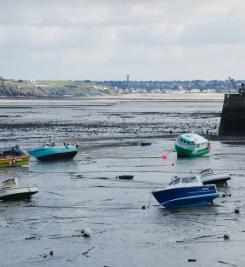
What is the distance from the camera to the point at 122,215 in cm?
4391

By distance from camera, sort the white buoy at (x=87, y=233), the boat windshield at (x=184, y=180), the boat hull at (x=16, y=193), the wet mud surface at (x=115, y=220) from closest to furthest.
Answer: the wet mud surface at (x=115, y=220) < the white buoy at (x=87, y=233) < the boat windshield at (x=184, y=180) < the boat hull at (x=16, y=193)

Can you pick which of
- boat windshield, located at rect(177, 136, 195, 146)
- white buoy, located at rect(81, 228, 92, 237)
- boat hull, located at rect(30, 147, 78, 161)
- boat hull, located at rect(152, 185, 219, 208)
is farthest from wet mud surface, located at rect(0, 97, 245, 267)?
boat windshield, located at rect(177, 136, 195, 146)

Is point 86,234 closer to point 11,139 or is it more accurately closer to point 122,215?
point 122,215

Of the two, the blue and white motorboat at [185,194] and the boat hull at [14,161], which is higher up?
the blue and white motorboat at [185,194]

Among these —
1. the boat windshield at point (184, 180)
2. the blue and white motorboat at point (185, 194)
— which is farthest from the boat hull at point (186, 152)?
the blue and white motorboat at point (185, 194)

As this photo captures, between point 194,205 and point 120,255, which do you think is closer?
point 120,255

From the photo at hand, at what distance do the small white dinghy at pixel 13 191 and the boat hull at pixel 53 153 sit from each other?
22683 mm

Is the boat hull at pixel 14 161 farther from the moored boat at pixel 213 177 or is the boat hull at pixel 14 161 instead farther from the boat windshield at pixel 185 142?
the moored boat at pixel 213 177

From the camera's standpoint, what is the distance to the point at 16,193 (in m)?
49.1

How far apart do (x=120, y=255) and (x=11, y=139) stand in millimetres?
65543

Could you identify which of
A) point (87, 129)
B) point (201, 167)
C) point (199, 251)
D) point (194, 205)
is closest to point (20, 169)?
point (201, 167)

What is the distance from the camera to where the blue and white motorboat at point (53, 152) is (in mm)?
72375

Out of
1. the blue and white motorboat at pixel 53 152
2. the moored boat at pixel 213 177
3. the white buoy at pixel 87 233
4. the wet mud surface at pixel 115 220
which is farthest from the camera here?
the blue and white motorboat at pixel 53 152

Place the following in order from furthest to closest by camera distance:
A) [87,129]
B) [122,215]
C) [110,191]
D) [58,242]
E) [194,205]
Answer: [87,129] → [110,191] → [194,205] → [122,215] → [58,242]
